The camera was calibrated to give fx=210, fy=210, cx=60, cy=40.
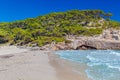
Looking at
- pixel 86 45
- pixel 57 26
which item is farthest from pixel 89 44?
pixel 57 26

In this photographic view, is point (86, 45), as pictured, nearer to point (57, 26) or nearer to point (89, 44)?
point (89, 44)

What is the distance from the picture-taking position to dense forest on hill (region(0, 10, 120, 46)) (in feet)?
215

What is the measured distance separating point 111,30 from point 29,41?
26451 mm

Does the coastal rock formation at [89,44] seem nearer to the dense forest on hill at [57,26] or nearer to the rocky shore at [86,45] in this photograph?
the rocky shore at [86,45]

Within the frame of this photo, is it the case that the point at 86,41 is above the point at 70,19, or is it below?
below

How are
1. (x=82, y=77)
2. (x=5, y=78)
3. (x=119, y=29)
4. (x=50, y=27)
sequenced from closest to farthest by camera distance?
(x=5, y=78), (x=82, y=77), (x=119, y=29), (x=50, y=27)

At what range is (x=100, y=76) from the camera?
64.7 ft

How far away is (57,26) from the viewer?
79625mm

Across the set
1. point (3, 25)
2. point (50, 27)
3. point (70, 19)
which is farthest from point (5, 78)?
point (3, 25)

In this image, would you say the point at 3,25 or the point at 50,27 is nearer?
the point at 50,27

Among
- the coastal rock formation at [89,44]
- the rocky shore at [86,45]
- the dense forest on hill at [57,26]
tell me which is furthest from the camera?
the dense forest on hill at [57,26]

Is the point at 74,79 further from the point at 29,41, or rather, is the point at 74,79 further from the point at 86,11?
the point at 86,11

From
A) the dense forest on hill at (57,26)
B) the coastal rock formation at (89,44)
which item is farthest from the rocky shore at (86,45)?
the dense forest on hill at (57,26)

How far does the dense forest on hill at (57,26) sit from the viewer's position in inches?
2576
